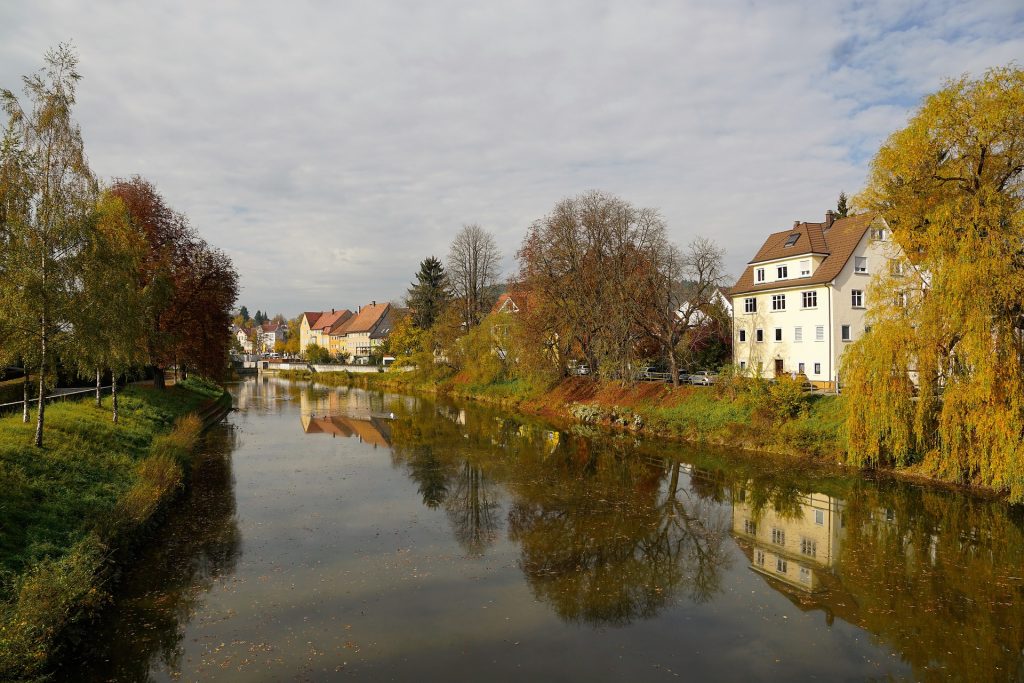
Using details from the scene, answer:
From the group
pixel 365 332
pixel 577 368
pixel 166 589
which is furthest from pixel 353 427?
pixel 365 332

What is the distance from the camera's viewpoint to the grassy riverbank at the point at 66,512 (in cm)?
872

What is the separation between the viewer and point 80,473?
15492mm

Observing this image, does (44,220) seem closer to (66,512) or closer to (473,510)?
(66,512)

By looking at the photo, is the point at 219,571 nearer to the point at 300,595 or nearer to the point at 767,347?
the point at 300,595

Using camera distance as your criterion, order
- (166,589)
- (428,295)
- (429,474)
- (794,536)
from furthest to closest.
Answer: (428,295)
(429,474)
(794,536)
(166,589)

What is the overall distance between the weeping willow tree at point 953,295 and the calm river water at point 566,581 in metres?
2.09

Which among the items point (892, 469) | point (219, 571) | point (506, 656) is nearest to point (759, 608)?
point (506, 656)

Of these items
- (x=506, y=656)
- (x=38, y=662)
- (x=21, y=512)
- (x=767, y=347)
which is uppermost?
(x=767, y=347)

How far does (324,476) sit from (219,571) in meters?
9.68

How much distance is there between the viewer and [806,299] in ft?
121

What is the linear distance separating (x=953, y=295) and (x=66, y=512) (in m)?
23.8

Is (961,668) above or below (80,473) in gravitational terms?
below

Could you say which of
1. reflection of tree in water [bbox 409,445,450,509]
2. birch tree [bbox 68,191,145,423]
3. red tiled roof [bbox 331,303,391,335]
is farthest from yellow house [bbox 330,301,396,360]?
birch tree [bbox 68,191,145,423]

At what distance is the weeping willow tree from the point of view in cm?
1770
